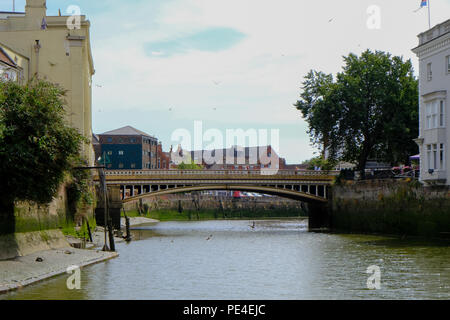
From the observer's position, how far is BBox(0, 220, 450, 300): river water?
23875mm

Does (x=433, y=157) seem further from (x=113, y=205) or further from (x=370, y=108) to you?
(x=113, y=205)

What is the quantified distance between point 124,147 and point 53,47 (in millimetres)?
76242

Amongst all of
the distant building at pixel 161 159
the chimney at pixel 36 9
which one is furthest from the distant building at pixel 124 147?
the chimney at pixel 36 9

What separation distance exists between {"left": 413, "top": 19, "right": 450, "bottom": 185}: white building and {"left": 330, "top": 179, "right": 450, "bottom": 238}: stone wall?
5.18ft

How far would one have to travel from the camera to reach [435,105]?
4806cm

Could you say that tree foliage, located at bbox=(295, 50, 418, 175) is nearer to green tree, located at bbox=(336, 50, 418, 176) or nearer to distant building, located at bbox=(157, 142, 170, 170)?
green tree, located at bbox=(336, 50, 418, 176)

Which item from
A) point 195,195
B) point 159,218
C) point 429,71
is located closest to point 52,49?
point 429,71

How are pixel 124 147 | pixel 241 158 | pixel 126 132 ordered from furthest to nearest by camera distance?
1. pixel 241 158
2. pixel 126 132
3. pixel 124 147

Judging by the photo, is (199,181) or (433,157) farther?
(199,181)

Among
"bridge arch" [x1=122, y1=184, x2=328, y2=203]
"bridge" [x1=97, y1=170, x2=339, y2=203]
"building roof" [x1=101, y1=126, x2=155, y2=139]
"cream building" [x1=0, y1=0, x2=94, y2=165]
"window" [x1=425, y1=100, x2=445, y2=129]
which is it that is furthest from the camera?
"building roof" [x1=101, y1=126, x2=155, y2=139]

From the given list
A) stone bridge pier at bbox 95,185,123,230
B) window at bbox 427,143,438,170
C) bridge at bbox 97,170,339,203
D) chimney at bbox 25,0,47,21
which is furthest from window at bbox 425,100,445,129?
chimney at bbox 25,0,47,21

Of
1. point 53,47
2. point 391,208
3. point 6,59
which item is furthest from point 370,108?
point 6,59
